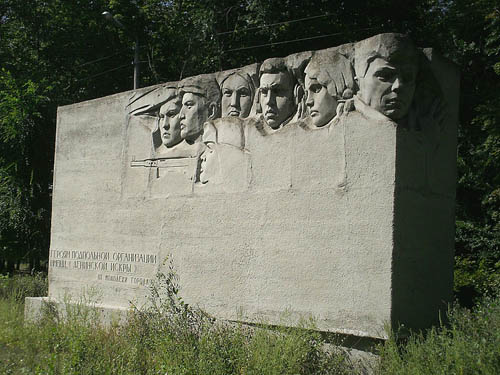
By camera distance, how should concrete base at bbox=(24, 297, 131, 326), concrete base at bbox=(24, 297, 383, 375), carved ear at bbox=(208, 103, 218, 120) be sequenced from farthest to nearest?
concrete base at bbox=(24, 297, 131, 326) → carved ear at bbox=(208, 103, 218, 120) → concrete base at bbox=(24, 297, 383, 375)

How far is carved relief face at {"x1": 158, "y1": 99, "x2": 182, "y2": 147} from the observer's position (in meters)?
6.54

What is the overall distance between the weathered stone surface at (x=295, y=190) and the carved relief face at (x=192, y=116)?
0.02 metres

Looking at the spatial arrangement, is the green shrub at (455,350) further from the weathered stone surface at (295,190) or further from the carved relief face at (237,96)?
the carved relief face at (237,96)

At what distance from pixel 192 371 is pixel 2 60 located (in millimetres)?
14252

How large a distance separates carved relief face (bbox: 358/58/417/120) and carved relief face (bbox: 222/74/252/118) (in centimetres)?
141

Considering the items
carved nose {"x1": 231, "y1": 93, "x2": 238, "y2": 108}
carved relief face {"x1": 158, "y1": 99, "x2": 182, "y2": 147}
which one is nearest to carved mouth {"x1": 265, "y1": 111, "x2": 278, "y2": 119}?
carved nose {"x1": 231, "y1": 93, "x2": 238, "y2": 108}

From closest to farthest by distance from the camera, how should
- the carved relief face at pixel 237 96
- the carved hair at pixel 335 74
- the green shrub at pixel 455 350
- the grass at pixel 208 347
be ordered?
the green shrub at pixel 455 350, the grass at pixel 208 347, the carved hair at pixel 335 74, the carved relief face at pixel 237 96

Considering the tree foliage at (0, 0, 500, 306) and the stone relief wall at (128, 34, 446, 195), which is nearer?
the stone relief wall at (128, 34, 446, 195)

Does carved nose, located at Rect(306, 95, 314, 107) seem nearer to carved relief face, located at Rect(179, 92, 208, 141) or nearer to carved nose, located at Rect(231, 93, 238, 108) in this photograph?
carved nose, located at Rect(231, 93, 238, 108)

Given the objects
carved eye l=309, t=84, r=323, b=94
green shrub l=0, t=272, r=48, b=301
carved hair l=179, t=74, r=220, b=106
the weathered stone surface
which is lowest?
green shrub l=0, t=272, r=48, b=301

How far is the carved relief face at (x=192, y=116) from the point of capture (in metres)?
6.34

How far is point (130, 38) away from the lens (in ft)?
57.4

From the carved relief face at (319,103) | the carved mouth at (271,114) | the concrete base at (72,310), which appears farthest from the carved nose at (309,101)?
the concrete base at (72,310)

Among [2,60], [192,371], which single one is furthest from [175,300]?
[2,60]
